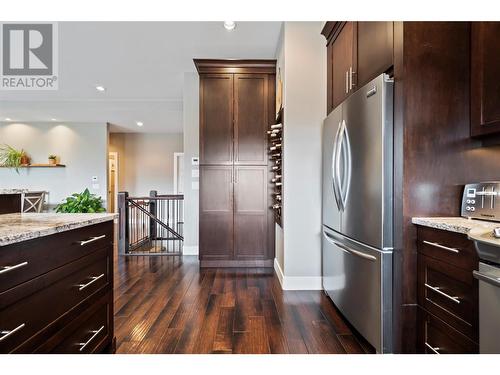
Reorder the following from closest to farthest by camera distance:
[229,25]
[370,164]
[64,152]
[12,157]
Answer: [370,164] < [229,25] < [12,157] < [64,152]

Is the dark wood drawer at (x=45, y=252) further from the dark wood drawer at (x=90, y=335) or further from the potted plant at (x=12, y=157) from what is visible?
the potted plant at (x=12, y=157)

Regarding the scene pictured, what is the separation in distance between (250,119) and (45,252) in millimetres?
3112

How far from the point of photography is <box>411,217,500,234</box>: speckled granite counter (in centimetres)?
125

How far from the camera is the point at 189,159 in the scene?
15.0ft

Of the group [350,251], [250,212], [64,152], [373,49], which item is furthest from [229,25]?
[64,152]

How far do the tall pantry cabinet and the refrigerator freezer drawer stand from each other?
61.1 inches

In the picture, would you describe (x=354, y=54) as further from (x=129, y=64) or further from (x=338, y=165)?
(x=129, y=64)

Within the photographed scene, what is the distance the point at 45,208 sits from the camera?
7.55 m

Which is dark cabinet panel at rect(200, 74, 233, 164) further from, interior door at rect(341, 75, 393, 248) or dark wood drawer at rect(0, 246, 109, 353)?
dark wood drawer at rect(0, 246, 109, 353)

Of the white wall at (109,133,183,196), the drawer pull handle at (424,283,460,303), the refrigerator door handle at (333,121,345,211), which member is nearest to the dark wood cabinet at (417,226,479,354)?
the drawer pull handle at (424,283,460,303)
